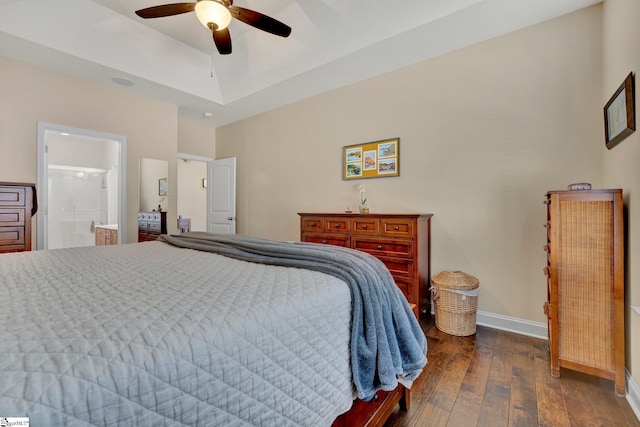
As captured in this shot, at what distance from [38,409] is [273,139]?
4.24 m

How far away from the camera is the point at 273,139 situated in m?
4.40

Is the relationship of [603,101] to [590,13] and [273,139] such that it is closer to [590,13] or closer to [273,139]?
[590,13]

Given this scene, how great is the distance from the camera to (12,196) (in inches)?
95.5

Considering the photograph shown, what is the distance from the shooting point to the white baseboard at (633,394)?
143 centimetres

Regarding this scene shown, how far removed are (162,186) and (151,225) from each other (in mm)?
604

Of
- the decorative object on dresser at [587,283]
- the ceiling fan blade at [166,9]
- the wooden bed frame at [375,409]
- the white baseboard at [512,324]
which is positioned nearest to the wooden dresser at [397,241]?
the white baseboard at [512,324]

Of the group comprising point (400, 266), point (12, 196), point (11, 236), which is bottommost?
point (400, 266)

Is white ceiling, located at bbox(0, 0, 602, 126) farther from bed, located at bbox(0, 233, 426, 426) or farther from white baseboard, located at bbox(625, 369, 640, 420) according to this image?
white baseboard, located at bbox(625, 369, 640, 420)

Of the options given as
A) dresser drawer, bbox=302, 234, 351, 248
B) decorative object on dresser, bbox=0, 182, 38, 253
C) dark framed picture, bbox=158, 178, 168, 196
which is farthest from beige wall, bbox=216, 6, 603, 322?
decorative object on dresser, bbox=0, 182, 38, 253

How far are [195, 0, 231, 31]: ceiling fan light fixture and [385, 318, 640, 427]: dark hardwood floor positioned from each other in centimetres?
294

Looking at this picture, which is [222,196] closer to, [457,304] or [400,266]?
[400,266]

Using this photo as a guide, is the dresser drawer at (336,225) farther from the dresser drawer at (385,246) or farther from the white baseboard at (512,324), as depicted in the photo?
the white baseboard at (512,324)

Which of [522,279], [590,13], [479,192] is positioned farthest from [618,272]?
[590,13]

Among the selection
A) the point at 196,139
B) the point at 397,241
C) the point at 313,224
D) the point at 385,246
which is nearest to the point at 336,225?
the point at 313,224
